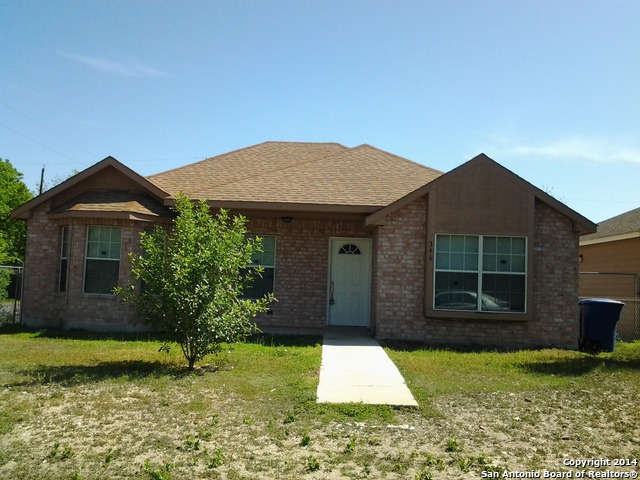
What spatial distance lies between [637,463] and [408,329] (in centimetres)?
686

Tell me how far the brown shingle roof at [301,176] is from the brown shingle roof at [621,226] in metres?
6.53

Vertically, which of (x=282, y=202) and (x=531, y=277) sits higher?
(x=282, y=202)

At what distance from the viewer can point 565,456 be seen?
518 cm

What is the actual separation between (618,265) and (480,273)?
860cm

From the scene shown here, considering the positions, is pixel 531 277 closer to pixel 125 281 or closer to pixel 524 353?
pixel 524 353

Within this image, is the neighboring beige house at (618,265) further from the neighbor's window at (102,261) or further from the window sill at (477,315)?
the neighbor's window at (102,261)

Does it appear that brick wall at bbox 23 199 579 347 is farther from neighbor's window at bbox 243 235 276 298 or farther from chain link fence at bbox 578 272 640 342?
chain link fence at bbox 578 272 640 342

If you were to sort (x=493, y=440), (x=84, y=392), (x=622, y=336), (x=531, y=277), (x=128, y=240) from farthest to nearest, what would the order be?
(x=622, y=336) → (x=128, y=240) → (x=531, y=277) → (x=84, y=392) → (x=493, y=440)

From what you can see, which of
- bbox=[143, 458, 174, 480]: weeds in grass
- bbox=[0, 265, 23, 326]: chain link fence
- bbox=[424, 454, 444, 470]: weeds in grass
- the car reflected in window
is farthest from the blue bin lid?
bbox=[0, 265, 23, 326]: chain link fence

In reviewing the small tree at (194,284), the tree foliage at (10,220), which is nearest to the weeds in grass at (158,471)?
the small tree at (194,284)

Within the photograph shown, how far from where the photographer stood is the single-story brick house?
1167 cm

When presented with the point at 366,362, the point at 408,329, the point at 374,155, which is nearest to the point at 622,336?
the point at 408,329

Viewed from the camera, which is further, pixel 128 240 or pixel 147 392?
pixel 128 240

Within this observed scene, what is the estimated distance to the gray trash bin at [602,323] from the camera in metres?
11.6
